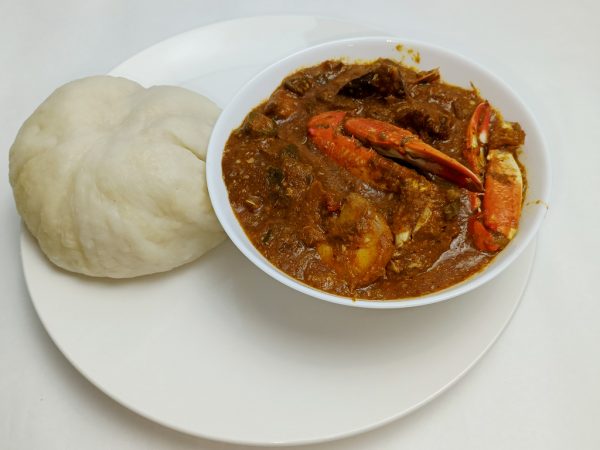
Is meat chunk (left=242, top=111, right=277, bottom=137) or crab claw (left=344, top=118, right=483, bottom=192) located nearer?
crab claw (left=344, top=118, right=483, bottom=192)

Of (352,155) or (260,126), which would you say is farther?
(260,126)

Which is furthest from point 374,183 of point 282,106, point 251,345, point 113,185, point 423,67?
point 113,185

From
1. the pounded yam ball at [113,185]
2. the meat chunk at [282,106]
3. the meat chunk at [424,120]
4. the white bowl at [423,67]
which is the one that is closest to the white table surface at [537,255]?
the pounded yam ball at [113,185]

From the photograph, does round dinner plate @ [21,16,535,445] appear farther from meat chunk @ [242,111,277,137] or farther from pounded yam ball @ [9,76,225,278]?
meat chunk @ [242,111,277,137]

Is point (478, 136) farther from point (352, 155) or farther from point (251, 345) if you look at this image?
point (251, 345)

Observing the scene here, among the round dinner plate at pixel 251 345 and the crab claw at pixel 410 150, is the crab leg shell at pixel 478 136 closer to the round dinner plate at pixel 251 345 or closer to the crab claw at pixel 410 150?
the crab claw at pixel 410 150

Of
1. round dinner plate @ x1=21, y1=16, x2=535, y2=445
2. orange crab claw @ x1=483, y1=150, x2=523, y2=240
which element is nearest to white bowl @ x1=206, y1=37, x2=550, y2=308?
orange crab claw @ x1=483, y1=150, x2=523, y2=240

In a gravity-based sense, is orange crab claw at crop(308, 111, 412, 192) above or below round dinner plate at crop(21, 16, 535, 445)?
above

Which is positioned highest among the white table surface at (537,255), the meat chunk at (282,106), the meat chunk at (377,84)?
the meat chunk at (377,84)
